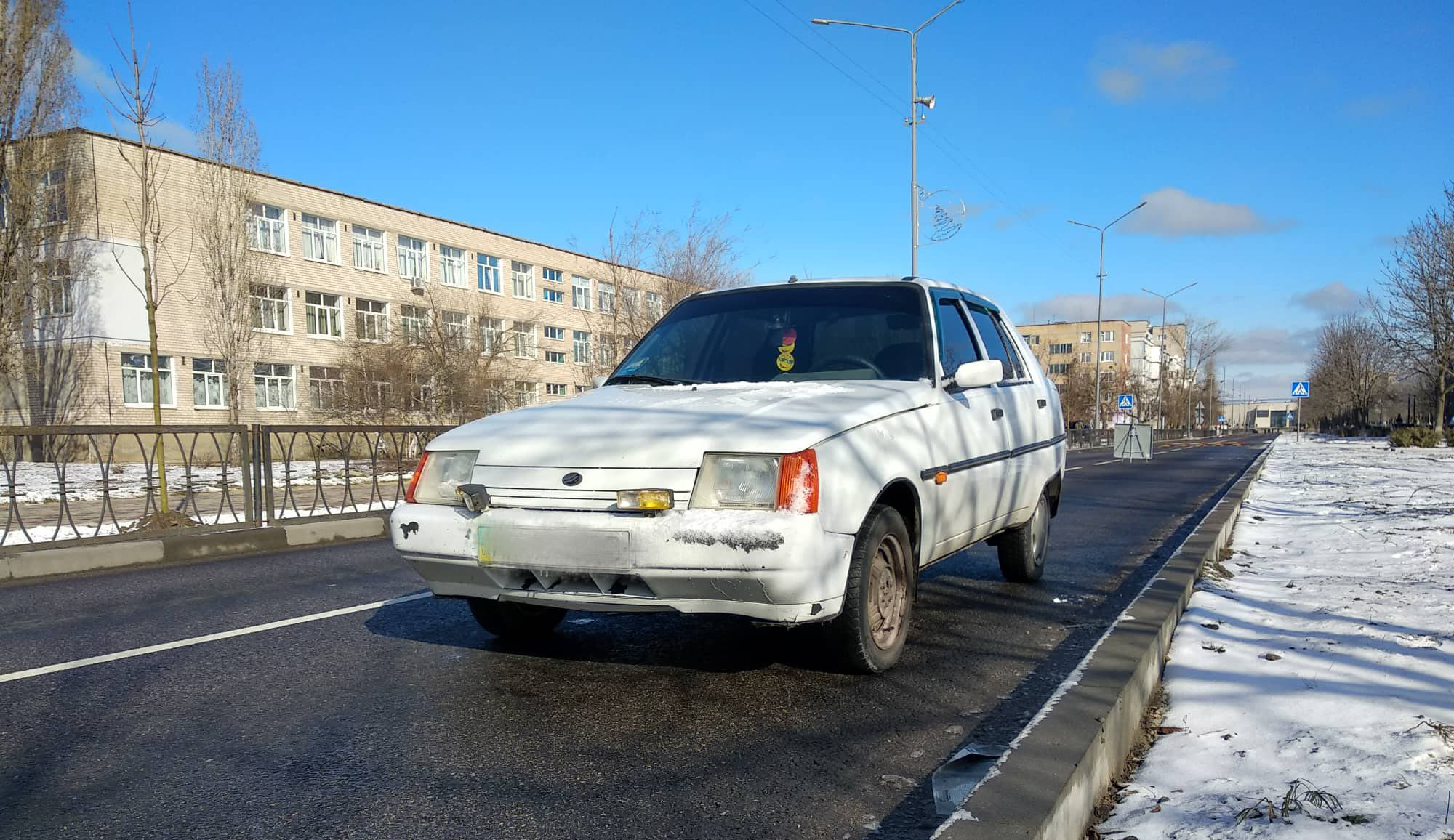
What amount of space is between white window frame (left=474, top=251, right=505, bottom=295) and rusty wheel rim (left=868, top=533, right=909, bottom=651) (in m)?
41.8

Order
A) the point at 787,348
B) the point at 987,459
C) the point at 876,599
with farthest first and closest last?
the point at 987,459, the point at 787,348, the point at 876,599

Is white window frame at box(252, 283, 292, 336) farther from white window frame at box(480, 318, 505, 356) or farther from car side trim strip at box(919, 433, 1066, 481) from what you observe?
car side trim strip at box(919, 433, 1066, 481)

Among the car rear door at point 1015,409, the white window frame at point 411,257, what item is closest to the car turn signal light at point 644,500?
the car rear door at point 1015,409

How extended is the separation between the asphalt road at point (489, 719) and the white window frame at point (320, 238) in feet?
106

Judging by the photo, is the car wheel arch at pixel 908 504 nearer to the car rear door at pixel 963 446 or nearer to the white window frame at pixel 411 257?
the car rear door at pixel 963 446

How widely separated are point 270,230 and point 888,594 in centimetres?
3548

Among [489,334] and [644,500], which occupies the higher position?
[489,334]

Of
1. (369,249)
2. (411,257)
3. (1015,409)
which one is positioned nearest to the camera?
(1015,409)

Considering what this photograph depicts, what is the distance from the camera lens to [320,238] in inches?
1398

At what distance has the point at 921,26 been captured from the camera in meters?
19.1

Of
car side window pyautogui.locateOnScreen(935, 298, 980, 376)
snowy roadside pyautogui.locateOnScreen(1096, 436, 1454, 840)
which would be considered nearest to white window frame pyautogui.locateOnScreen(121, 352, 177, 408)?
car side window pyautogui.locateOnScreen(935, 298, 980, 376)

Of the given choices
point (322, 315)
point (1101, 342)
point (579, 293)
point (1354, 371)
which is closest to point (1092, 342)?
point (1101, 342)

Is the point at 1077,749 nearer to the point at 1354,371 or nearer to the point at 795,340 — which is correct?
the point at 795,340

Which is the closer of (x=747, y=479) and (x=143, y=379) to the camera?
(x=747, y=479)
